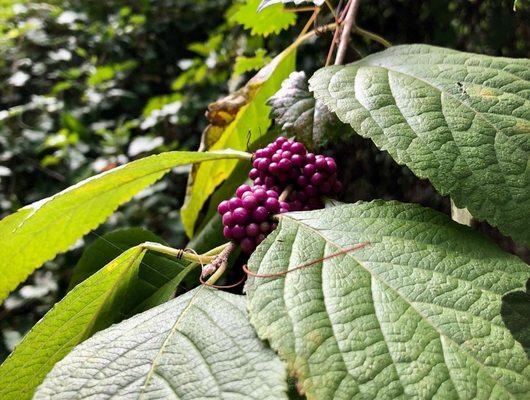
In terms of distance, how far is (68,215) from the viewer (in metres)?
0.63

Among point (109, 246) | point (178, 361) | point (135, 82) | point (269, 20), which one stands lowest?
point (135, 82)

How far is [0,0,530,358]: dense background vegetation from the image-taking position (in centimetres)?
95

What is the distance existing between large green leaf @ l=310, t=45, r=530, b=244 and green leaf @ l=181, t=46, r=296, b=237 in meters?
0.23

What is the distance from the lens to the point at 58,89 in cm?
248

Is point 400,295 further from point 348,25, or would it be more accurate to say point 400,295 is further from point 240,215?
point 348,25

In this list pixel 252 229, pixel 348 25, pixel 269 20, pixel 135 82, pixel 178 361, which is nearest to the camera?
pixel 178 361

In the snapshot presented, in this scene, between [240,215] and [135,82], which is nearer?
[240,215]

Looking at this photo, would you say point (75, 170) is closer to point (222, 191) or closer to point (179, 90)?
point (179, 90)

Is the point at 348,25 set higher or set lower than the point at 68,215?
higher

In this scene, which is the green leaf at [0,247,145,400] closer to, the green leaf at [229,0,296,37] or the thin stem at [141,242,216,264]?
the thin stem at [141,242,216,264]

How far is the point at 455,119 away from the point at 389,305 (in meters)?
0.19

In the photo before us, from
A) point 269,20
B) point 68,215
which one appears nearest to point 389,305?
point 68,215

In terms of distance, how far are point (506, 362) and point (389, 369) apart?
0.25ft

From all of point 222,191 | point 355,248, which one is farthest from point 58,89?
point 355,248
